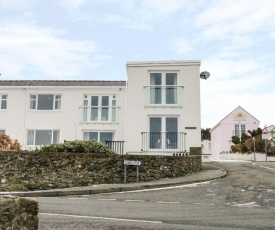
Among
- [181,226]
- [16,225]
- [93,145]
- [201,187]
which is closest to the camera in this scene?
[16,225]

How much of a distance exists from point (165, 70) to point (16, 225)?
21.2m

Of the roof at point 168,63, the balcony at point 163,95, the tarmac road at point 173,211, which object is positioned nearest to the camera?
the tarmac road at point 173,211

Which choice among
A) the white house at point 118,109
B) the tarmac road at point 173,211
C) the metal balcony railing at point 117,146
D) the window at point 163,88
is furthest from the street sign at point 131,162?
the window at point 163,88

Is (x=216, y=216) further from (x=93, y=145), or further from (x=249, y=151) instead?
(x=249, y=151)

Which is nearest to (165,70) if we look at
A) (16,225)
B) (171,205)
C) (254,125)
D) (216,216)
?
(171,205)

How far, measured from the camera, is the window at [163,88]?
952 inches

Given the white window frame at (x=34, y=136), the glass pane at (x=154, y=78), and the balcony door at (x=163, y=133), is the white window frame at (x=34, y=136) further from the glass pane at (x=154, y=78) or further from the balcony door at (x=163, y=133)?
the glass pane at (x=154, y=78)

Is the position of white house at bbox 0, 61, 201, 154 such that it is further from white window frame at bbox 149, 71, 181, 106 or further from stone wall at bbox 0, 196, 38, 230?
stone wall at bbox 0, 196, 38, 230

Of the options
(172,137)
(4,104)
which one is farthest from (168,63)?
(4,104)

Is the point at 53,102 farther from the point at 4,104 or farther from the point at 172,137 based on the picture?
the point at 172,137

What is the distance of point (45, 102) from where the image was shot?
Answer: 91.2 ft

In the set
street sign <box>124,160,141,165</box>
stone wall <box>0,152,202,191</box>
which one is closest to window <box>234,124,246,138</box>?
stone wall <box>0,152,202,191</box>

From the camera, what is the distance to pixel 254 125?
176ft

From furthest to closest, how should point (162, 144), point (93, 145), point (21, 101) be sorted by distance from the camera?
point (21, 101) < point (162, 144) < point (93, 145)
